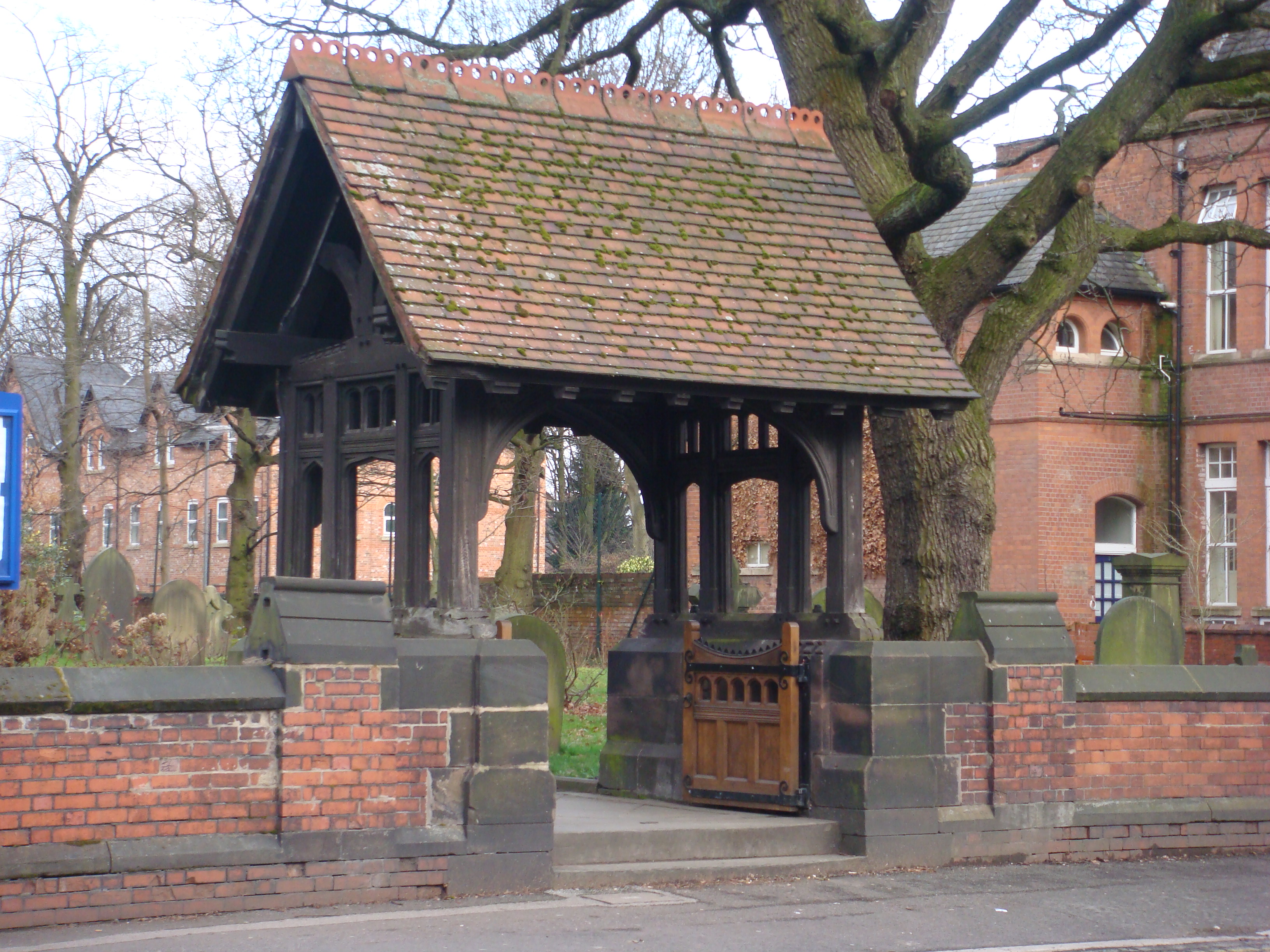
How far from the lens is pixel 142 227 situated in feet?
97.0

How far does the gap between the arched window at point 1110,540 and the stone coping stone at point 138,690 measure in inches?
933

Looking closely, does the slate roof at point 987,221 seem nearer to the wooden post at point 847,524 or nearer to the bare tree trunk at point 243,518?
the bare tree trunk at point 243,518

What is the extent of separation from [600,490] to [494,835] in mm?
33884

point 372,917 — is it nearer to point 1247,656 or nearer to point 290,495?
point 290,495

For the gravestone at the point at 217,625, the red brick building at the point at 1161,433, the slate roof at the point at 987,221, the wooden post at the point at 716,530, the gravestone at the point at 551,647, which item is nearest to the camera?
the wooden post at the point at 716,530

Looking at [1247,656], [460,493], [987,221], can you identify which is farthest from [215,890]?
[987,221]

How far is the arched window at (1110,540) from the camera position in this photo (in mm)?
29797

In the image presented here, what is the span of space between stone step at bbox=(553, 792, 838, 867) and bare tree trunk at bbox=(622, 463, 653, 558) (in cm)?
2999

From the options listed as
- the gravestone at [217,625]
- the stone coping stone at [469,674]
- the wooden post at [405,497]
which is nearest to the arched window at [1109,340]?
the gravestone at [217,625]

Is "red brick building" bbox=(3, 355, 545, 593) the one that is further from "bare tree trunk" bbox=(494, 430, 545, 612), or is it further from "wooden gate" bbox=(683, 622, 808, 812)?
"wooden gate" bbox=(683, 622, 808, 812)

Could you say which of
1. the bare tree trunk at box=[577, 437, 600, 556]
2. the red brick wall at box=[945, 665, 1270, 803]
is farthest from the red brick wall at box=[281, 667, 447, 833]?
the bare tree trunk at box=[577, 437, 600, 556]

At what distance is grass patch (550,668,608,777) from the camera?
1391 centimetres

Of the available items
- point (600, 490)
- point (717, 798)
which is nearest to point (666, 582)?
point (717, 798)

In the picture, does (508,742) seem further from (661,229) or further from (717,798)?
(661,229)
